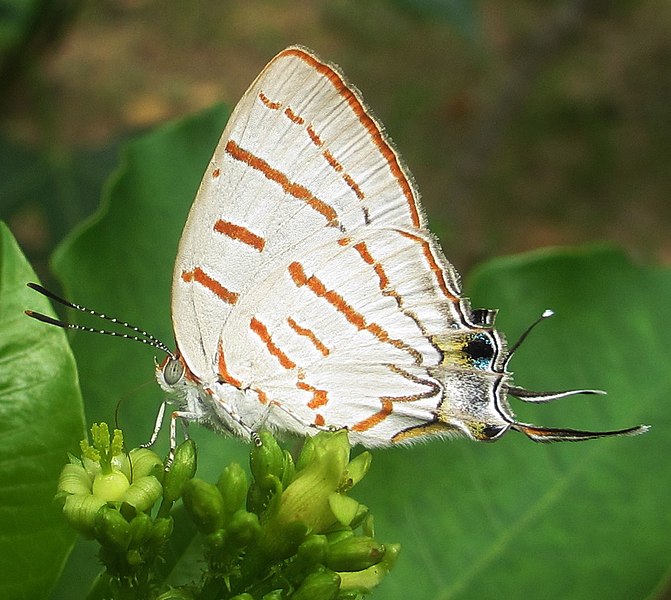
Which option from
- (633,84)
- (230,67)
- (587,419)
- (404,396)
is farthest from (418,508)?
(633,84)

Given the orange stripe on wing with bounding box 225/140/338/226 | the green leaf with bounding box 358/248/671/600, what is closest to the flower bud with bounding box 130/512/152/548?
the green leaf with bounding box 358/248/671/600

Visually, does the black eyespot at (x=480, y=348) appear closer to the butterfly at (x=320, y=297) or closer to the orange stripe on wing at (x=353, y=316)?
the butterfly at (x=320, y=297)

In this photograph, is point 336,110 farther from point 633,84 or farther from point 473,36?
point 633,84

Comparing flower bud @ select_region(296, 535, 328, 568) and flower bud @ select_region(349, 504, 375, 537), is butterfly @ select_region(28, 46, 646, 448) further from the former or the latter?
flower bud @ select_region(296, 535, 328, 568)

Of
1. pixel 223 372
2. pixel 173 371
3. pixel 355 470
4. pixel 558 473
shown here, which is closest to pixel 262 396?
pixel 223 372

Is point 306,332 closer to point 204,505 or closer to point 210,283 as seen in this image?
point 210,283

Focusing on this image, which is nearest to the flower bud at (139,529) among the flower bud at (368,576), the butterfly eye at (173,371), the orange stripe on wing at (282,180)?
the flower bud at (368,576)
